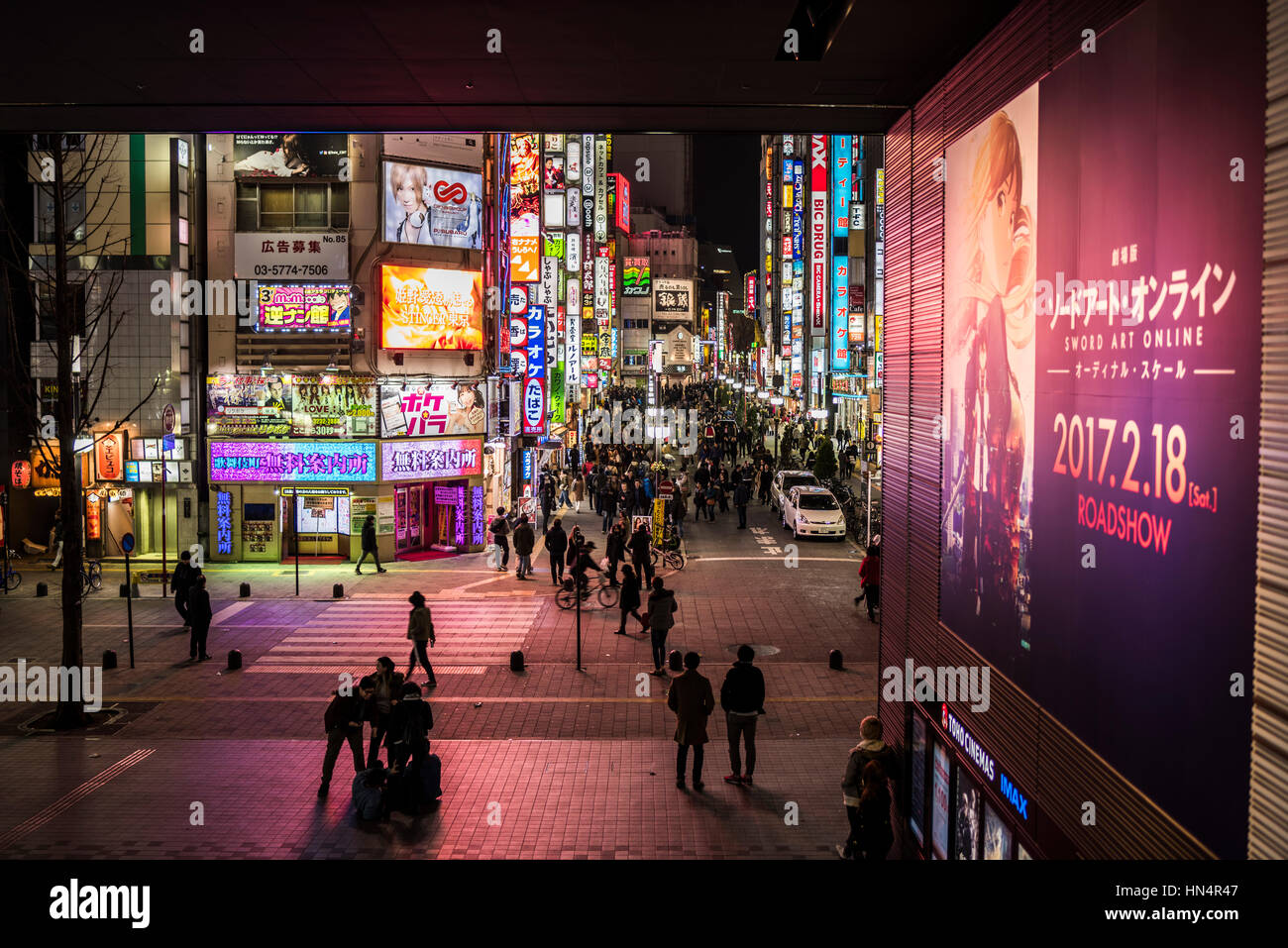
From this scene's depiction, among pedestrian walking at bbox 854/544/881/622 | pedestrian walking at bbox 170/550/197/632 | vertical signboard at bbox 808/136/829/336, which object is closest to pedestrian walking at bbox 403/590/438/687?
pedestrian walking at bbox 170/550/197/632

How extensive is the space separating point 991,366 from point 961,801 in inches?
147

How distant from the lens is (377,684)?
12852 mm

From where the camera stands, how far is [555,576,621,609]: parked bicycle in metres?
23.6

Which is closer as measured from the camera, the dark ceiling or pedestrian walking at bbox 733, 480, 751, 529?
the dark ceiling

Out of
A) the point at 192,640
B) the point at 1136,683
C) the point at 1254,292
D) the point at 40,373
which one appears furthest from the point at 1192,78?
the point at 40,373

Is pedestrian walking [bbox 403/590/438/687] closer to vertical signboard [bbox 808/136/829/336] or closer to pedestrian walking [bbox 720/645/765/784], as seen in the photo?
pedestrian walking [bbox 720/645/765/784]

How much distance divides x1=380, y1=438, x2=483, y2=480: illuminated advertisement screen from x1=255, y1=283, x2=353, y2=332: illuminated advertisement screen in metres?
3.68

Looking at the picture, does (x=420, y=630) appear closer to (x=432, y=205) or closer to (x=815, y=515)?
(x=432, y=205)

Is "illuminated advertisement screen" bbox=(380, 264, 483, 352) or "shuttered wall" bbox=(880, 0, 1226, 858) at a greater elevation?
"illuminated advertisement screen" bbox=(380, 264, 483, 352)

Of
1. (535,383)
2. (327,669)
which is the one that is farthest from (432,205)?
(327,669)

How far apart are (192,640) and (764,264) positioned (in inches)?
4868

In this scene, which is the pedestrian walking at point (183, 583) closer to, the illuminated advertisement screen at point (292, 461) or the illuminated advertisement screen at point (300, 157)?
the illuminated advertisement screen at point (292, 461)

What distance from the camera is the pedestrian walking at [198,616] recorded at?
60.8ft
